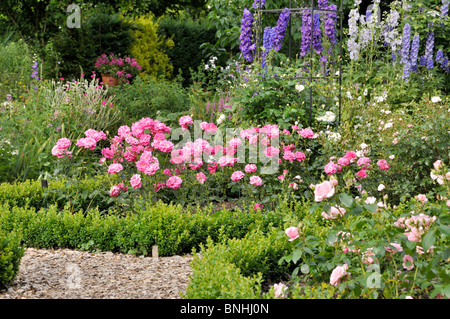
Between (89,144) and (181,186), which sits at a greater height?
(89,144)

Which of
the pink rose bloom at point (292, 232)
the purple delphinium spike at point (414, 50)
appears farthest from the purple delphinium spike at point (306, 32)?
the pink rose bloom at point (292, 232)

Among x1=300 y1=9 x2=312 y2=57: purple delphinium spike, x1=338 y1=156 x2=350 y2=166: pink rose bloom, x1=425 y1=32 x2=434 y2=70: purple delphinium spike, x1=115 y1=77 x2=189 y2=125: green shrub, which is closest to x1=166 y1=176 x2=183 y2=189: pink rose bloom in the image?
x1=338 y1=156 x2=350 y2=166: pink rose bloom

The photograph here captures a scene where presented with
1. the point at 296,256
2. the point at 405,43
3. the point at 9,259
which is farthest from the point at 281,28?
the point at 9,259

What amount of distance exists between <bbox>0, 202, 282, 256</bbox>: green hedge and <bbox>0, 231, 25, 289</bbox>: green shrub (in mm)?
542

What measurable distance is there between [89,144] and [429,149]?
9.07 ft

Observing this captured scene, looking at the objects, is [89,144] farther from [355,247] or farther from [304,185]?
[355,247]

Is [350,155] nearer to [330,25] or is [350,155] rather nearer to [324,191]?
[324,191]

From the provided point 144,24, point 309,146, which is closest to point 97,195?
point 309,146

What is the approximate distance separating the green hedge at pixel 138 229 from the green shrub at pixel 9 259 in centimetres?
54

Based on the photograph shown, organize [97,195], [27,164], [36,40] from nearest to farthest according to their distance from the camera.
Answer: [97,195] < [27,164] < [36,40]

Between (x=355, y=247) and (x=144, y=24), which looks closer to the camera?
(x=355, y=247)

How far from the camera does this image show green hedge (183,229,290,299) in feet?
8.20

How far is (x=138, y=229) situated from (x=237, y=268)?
112cm

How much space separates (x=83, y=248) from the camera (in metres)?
3.72
